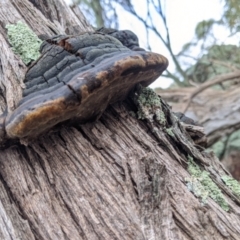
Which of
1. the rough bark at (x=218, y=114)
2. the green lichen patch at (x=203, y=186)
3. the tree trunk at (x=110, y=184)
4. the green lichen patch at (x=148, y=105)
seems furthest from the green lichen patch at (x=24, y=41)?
the rough bark at (x=218, y=114)

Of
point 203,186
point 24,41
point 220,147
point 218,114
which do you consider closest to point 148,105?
point 203,186

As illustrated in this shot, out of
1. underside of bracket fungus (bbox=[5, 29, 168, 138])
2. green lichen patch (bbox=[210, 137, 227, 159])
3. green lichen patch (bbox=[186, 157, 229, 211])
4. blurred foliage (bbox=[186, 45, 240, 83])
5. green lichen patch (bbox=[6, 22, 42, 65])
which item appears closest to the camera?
underside of bracket fungus (bbox=[5, 29, 168, 138])

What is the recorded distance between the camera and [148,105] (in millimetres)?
1551

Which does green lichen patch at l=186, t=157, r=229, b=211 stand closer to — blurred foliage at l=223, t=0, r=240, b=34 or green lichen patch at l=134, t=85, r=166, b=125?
green lichen patch at l=134, t=85, r=166, b=125

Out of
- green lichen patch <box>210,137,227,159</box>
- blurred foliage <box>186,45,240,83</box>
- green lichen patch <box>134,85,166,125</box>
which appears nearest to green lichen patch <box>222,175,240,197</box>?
→ green lichen patch <box>134,85,166,125</box>

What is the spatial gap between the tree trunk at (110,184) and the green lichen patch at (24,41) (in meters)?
0.03

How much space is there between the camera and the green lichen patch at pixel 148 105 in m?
1.53

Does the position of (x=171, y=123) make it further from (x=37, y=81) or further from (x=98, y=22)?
(x=98, y=22)

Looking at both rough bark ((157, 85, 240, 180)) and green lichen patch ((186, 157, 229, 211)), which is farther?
rough bark ((157, 85, 240, 180))

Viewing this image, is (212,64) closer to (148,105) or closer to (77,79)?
(148,105)

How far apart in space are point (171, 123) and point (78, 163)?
16.6 inches

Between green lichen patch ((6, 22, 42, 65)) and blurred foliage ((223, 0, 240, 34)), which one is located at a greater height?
green lichen patch ((6, 22, 42, 65))

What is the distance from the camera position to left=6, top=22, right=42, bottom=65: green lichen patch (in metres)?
1.52

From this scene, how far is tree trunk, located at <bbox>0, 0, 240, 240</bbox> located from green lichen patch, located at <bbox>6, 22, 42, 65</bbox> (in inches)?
1.3
